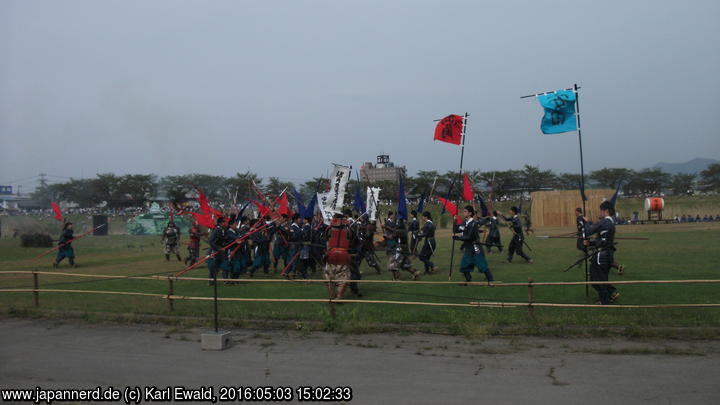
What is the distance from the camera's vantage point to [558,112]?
10758 mm

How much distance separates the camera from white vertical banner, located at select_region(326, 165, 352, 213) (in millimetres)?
12828

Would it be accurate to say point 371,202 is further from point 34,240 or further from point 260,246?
point 34,240

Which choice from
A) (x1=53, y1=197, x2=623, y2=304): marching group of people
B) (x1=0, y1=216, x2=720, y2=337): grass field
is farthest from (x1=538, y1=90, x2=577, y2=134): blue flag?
(x1=0, y1=216, x2=720, y2=337): grass field

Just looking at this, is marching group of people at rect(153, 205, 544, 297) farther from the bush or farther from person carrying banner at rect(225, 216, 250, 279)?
the bush

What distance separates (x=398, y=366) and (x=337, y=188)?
6899mm

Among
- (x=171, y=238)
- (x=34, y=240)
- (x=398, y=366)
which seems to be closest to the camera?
(x=398, y=366)

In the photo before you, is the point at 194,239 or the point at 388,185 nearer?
the point at 194,239

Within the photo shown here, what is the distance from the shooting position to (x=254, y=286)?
12.6m

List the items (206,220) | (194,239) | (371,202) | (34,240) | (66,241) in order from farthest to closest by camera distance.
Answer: (34,240) < (66,241) < (194,239) < (371,202) < (206,220)

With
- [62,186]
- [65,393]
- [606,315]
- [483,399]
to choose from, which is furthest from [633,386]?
[62,186]

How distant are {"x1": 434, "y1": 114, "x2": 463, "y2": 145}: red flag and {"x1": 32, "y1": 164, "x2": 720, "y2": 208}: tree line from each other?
25368mm

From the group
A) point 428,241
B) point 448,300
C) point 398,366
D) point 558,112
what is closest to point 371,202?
point 428,241

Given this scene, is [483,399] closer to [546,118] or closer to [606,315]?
[606,315]

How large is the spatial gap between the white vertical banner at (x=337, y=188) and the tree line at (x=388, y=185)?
977 inches
